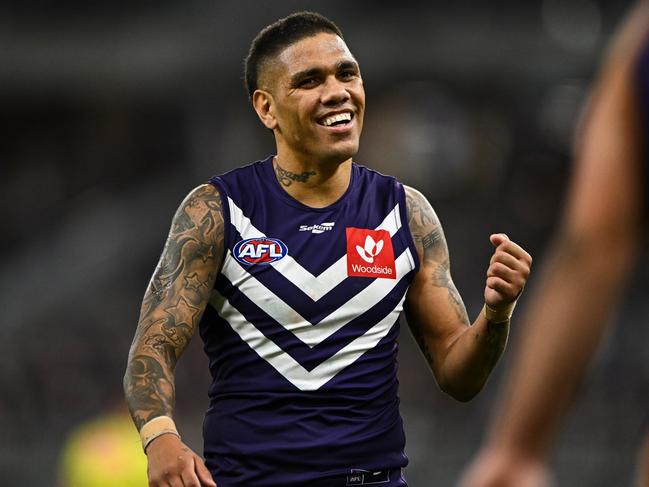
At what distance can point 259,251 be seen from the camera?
4957mm

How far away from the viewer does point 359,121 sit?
5.16 metres

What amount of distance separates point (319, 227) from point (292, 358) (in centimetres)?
54

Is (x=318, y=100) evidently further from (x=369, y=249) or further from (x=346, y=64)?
(x=369, y=249)

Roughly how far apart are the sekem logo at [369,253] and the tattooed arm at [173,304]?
49 centimetres

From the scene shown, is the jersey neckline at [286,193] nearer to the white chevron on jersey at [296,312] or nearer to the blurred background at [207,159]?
the white chevron on jersey at [296,312]

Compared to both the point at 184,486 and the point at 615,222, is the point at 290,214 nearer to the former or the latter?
the point at 184,486

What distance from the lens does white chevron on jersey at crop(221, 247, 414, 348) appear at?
488cm

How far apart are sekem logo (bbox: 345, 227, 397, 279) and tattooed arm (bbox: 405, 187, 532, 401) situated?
0.46 feet

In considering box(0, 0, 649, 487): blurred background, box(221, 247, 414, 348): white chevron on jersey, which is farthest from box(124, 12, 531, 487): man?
box(0, 0, 649, 487): blurred background

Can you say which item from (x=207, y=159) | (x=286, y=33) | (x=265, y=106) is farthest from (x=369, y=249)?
(x=207, y=159)

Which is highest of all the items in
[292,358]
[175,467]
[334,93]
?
[334,93]

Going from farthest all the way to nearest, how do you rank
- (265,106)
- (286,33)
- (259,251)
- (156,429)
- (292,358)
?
(265,106) → (286,33) → (259,251) → (292,358) → (156,429)

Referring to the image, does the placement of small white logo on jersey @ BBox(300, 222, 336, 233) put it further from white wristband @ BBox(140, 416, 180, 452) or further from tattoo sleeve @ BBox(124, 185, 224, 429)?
white wristband @ BBox(140, 416, 180, 452)

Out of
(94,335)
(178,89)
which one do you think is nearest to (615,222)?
(94,335)
